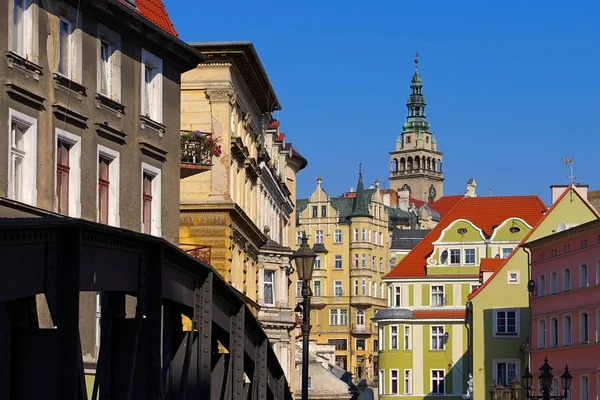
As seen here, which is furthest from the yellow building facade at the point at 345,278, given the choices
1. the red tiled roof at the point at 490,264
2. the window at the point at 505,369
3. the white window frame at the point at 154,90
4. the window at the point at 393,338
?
the white window frame at the point at 154,90

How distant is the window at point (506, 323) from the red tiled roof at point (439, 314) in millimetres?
9977

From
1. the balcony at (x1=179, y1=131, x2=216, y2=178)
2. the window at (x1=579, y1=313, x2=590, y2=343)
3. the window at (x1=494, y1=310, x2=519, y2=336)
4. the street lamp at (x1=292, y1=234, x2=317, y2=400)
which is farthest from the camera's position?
the window at (x1=494, y1=310, x2=519, y2=336)

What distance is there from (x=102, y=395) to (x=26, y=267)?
1456 millimetres

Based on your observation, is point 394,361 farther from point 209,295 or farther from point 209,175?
point 209,295

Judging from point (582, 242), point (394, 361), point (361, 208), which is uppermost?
point (361, 208)

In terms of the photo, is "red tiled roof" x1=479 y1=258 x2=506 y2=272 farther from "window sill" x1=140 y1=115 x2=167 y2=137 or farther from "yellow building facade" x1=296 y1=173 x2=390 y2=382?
"yellow building facade" x1=296 y1=173 x2=390 y2=382

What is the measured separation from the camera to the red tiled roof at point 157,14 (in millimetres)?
27389

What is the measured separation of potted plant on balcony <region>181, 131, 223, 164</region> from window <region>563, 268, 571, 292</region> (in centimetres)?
3157

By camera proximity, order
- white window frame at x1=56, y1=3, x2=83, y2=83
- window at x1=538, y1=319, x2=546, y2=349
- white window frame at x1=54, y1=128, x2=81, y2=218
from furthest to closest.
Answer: window at x1=538, y1=319, x2=546, y2=349, white window frame at x1=54, y1=128, x2=81, y2=218, white window frame at x1=56, y1=3, x2=83, y2=83

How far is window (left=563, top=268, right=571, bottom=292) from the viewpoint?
63.6 meters

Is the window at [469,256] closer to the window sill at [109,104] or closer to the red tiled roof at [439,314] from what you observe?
the red tiled roof at [439,314]

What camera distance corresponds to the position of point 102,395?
9.75m

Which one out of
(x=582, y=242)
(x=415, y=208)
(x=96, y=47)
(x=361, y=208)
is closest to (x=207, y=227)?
(x=96, y=47)

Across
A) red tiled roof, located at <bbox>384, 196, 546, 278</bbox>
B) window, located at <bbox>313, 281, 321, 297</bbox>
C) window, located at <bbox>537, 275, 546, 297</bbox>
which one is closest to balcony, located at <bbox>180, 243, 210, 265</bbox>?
A: window, located at <bbox>537, 275, 546, 297</bbox>
